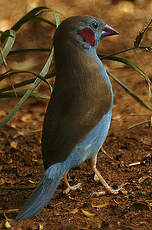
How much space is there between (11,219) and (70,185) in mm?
599

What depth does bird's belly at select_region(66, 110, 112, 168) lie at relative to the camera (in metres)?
2.71

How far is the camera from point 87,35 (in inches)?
113

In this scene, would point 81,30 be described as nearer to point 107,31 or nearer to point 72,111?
point 107,31

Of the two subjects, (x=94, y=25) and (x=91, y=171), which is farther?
(x=91, y=171)

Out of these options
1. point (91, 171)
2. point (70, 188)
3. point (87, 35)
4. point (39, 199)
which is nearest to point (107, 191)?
point (70, 188)

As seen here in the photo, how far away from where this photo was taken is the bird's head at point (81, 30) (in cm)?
279

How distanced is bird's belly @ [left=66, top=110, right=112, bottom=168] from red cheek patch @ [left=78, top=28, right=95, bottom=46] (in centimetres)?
46

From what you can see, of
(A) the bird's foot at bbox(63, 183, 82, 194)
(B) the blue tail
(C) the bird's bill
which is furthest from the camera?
(A) the bird's foot at bbox(63, 183, 82, 194)

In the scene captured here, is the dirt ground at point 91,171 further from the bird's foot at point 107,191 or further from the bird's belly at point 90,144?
the bird's belly at point 90,144

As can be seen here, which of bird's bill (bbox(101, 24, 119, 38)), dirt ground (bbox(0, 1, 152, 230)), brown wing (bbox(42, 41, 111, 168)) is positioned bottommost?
dirt ground (bbox(0, 1, 152, 230))

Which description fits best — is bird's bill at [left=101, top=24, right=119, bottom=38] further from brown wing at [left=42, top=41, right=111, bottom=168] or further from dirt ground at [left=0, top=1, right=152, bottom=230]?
brown wing at [left=42, top=41, right=111, bottom=168]

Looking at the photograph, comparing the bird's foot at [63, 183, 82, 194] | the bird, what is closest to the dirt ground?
the bird's foot at [63, 183, 82, 194]

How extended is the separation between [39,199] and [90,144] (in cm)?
44

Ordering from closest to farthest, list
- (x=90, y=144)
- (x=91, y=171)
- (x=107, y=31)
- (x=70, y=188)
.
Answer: (x=90, y=144)
(x=107, y=31)
(x=70, y=188)
(x=91, y=171)
